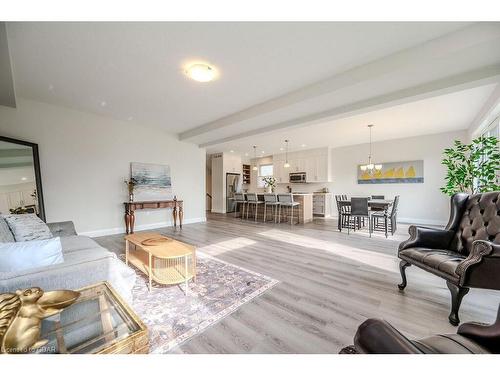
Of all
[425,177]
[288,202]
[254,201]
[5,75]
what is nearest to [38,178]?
[5,75]

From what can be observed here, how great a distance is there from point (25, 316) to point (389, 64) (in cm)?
355

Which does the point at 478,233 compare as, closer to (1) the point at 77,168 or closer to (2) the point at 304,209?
(2) the point at 304,209

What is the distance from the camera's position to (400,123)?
4.82 meters

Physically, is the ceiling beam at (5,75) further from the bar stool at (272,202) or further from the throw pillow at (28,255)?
the bar stool at (272,202)

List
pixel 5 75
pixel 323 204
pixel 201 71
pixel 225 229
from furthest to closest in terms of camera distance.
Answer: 1. pixel 323 204
2. pixel 225 229
3. pixel 201 71
4. pixel 5 75

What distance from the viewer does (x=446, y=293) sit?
2.03 meters

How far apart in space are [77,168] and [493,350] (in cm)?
573

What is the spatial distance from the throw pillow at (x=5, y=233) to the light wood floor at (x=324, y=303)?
5.43 feet

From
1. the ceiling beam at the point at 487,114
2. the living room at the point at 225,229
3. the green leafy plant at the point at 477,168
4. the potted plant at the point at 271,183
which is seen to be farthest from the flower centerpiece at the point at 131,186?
the ceiling beam at the point at 487,114

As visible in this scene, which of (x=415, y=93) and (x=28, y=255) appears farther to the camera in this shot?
(x=415, y=93)

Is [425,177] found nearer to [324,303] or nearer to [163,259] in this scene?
[324,303]

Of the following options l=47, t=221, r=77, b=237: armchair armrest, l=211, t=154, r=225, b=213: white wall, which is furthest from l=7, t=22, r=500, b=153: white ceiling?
l=211, t=154, r=225, b=213: white wall

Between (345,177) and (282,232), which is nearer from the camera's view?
(282,232)

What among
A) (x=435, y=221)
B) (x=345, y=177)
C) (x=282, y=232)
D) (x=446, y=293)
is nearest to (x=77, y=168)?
(x=282, y=232)
